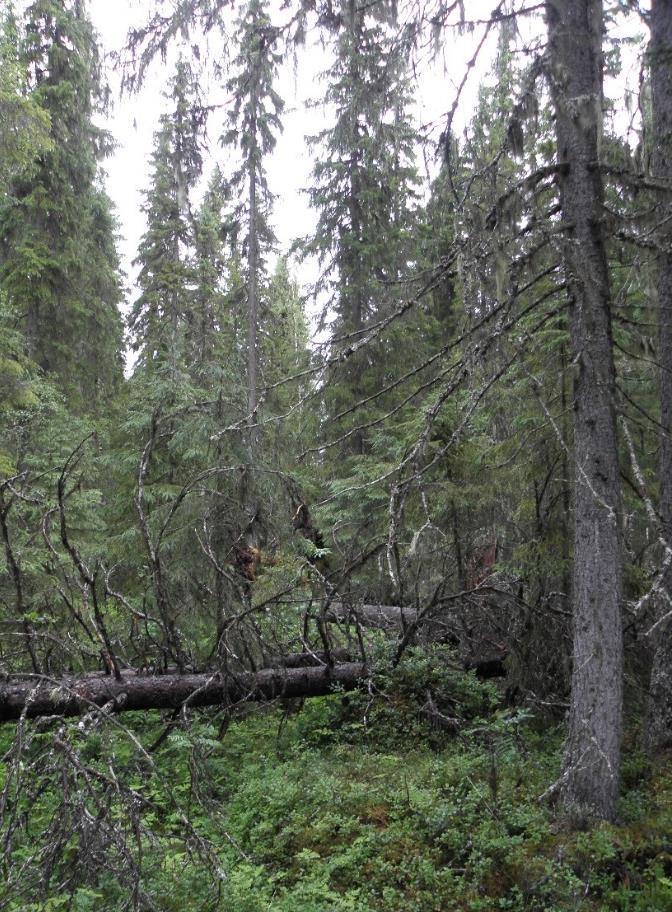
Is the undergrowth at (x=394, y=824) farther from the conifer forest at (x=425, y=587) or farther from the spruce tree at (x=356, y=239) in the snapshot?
the spruce tree at (x=356, y=239)

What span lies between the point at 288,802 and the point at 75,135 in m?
19.8

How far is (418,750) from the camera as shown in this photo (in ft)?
22.7

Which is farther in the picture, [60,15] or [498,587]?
[60,15]

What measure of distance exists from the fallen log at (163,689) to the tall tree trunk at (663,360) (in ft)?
10.2

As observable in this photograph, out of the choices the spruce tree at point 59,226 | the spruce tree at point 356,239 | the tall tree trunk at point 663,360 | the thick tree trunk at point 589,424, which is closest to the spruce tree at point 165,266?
the spruce tree at point 59,226

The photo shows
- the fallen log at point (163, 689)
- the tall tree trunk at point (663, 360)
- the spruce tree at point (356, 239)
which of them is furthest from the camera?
the spruce tree at point (356, 239)

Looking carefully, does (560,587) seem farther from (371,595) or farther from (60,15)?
(60,15)

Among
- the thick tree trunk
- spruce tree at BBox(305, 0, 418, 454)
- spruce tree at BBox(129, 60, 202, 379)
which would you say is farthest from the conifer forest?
spruce tree at BBox(129, 60, 202, 379)

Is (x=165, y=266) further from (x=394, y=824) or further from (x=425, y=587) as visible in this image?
(x=394, y=824)

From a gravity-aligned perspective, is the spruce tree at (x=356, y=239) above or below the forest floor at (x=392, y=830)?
above

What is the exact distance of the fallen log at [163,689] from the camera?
588 cm

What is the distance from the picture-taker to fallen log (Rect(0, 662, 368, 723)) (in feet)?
19.3

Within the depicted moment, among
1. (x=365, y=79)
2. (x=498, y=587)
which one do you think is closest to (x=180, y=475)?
(x=498, y=587)

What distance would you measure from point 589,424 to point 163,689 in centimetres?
473
